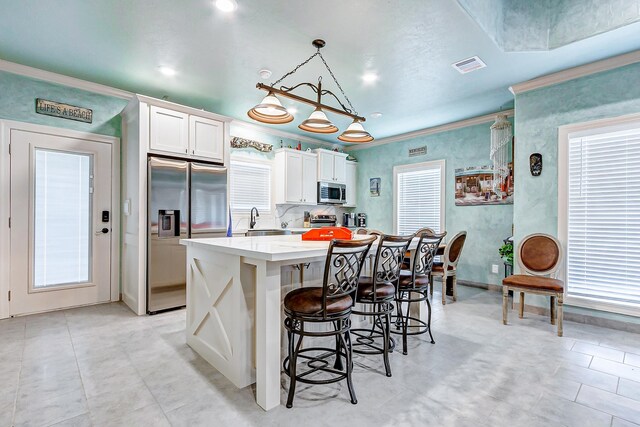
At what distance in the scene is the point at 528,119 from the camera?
12.1 feet

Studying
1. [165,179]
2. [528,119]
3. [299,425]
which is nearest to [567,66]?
[528,119]

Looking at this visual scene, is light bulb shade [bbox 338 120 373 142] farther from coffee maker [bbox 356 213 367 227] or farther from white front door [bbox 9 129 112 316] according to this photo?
coffee maker [bbox 356 213 367 227]

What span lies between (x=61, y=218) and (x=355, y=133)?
3.68 metres

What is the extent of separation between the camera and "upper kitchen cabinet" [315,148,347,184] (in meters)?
6.03

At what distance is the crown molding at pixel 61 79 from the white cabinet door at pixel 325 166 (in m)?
3.30

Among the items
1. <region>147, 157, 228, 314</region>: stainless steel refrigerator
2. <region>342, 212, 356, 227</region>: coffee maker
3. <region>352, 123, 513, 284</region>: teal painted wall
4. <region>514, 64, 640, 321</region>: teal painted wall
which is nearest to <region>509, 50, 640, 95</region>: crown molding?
<region>514, 64, 640, 321</region>: teal painted wall

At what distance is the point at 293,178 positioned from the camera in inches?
221

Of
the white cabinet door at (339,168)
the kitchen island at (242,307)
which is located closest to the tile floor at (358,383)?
the kitchen island at (242,307)

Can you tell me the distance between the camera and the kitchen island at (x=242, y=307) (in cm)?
177

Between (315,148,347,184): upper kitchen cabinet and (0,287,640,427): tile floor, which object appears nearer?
(0,287,640,427): tile floor

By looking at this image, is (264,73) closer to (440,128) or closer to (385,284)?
(385,284)

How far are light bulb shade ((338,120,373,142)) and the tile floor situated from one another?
208cm

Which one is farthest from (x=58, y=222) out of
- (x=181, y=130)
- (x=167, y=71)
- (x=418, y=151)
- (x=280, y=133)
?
(x=418, y=151)

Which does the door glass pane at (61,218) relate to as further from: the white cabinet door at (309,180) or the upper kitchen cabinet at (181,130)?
the white cabinet door at (309,180)
